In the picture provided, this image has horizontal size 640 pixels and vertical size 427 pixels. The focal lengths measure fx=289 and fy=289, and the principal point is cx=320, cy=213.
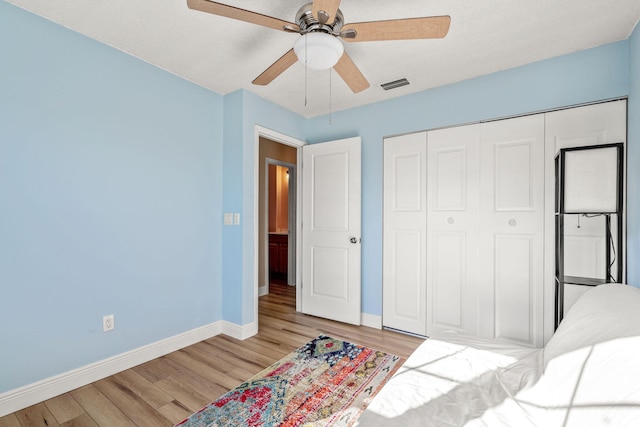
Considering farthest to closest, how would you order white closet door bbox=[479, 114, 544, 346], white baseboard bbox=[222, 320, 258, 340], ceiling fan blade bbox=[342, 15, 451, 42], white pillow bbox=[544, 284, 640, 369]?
white baseboard bbox=[222, 320, 258, 340]
white closet door bbox=[479, 114, 544, 346]
ceiling fan blade bbox=[342, 15, 451, 42]
white pillow bbox=[544, 284, 640, 369]

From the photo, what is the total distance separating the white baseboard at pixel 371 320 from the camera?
10.4 ft

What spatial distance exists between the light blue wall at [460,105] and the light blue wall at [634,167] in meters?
0.12

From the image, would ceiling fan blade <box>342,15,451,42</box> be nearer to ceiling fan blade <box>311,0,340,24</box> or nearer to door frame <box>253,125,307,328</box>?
ceiling fan blade <box>311,0,340,24</box>

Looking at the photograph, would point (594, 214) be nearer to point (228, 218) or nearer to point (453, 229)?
point (453, 229)

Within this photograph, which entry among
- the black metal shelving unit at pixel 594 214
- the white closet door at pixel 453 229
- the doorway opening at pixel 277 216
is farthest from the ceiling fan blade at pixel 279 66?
the doorway opening at pixel 277 216

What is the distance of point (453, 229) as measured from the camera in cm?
277

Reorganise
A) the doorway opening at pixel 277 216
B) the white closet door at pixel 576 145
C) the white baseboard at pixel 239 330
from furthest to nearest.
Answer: the doorway opening at pixel 277 216, the white baseboard at pixel 239 330, the white closet door at pixel 576 145

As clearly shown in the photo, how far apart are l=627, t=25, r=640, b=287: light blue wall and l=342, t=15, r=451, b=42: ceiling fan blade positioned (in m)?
1.53

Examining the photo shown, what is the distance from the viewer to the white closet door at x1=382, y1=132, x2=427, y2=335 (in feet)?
9.64

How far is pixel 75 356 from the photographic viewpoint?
6.75 ft

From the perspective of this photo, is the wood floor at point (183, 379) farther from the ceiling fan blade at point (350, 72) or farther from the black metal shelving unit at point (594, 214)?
the ceiling fan blade at point (350, 72)

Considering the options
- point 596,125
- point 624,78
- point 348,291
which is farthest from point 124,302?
Answer: point 624,78

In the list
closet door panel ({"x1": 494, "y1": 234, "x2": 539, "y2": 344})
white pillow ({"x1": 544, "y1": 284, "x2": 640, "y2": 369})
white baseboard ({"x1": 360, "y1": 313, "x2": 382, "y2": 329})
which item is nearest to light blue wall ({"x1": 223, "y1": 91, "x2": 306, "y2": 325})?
white baseboard ({"x1": 360, "y1": 313, "x2": 382, "y2": 329})

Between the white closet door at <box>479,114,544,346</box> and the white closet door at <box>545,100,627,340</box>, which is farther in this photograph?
the white closet door at <box>479,114,544,346</box>
